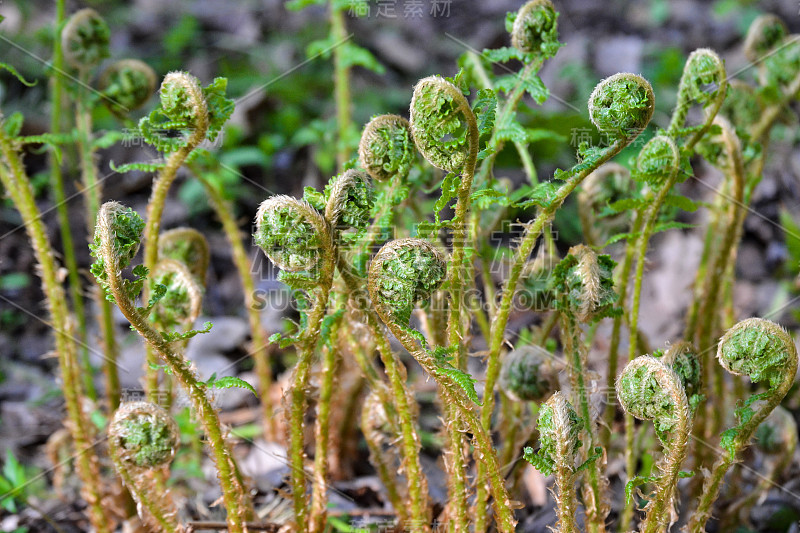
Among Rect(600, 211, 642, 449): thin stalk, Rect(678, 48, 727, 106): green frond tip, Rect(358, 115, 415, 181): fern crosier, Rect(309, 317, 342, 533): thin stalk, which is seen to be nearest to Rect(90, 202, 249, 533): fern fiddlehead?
Rect(309, 317, 342, 533): thin stalk

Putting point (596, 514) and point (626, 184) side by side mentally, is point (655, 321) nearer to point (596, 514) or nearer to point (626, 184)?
point (626, 184)

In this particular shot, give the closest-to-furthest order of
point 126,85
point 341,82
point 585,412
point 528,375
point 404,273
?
point 404,273 < point 585,412 < point 528,375 < point 126,85 < point 341,82

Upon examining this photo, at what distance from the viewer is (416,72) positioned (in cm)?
475

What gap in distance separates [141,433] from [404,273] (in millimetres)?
622

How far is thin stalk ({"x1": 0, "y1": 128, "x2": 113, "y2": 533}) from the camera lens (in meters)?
1.55

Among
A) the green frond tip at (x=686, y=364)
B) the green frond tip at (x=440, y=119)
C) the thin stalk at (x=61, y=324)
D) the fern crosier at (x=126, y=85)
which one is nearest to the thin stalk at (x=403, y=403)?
the green frond tip at (x=440, y=119)

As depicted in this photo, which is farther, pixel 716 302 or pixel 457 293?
pixel 716 302

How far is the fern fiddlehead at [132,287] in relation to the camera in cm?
111

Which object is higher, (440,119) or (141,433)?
(440,119)

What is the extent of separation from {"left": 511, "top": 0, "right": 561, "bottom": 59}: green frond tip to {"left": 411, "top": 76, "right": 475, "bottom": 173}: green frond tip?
1.19 ft

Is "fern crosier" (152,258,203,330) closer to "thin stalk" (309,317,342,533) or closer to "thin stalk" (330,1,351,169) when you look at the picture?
"thin stalk" (309,317,342,533)

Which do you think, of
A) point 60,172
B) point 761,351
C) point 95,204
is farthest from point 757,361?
point 60,172

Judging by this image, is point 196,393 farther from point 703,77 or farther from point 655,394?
point 703,77

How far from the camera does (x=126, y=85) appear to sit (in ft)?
5.75
